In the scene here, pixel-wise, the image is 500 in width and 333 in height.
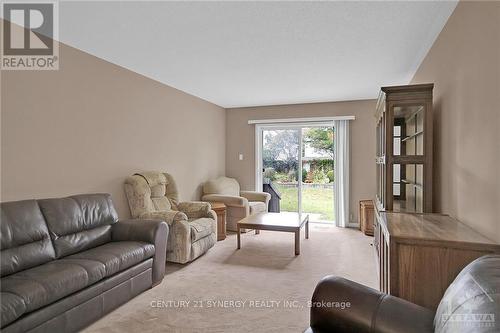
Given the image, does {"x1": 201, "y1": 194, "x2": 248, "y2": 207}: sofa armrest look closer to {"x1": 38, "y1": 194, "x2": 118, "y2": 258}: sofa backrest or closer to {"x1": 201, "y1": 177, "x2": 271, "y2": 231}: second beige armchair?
{"x1": 201, "y1": 177, "x2": 271, "y2": 231}: second beige armchair

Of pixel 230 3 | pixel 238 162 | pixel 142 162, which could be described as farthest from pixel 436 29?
pixel 238 162

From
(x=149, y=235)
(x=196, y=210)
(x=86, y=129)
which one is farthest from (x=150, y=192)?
(x=86, y=129)

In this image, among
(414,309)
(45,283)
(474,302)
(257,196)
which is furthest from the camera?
(257,196)

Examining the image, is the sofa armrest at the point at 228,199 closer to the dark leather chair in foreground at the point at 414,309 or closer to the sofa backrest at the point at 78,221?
the sofa backrest at the point at 78,221

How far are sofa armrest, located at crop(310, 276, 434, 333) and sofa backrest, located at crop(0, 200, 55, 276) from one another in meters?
2.13

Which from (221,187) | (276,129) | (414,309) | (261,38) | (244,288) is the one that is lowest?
(244,288)

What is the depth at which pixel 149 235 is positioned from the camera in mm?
2828

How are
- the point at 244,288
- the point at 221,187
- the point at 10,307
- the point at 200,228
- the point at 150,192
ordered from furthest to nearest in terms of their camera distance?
1. the point at 221,187
2. the point at 150,192
3. the point at 200,228
4. the point at 244,288
5. the point at 10,307

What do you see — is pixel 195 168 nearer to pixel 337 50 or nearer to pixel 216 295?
pixel 216 295

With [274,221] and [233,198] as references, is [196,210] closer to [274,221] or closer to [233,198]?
[233,198]

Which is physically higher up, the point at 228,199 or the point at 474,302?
the point at 474,302

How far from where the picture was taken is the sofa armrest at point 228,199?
4.86 meters

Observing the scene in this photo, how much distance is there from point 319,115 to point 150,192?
365 centimetres

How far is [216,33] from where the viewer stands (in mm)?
2568
